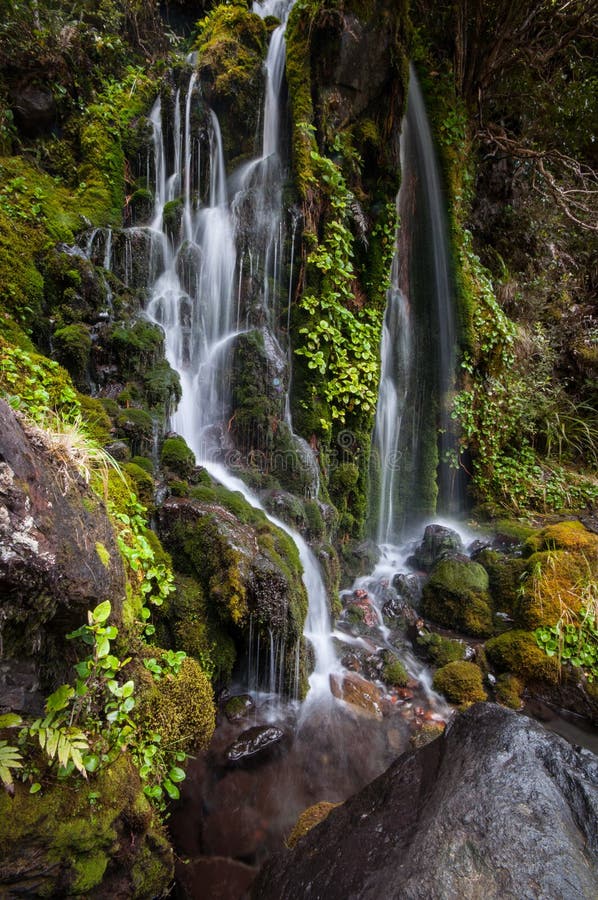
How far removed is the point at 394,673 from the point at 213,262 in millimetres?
6757

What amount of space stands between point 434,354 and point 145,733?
8.23m

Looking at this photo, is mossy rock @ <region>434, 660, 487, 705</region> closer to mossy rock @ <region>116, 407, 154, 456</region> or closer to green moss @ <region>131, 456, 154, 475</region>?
green moss @ <region>131, 456, 154, 475</region>

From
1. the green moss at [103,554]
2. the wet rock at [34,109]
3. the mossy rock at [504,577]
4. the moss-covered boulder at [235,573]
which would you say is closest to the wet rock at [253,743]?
the moss-covered boulder at [235,573]

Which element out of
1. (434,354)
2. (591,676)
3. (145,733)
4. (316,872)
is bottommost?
(591,676)

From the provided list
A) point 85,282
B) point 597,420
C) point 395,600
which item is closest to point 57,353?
point 85,282

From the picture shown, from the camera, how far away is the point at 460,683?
4938 millimetres

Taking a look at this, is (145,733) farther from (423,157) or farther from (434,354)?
(423,157)

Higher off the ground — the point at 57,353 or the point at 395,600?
the point at 57,353

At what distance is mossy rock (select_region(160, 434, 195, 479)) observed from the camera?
15.5 feet

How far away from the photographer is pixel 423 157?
8.84m

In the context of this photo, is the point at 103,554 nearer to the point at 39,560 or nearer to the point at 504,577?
the point at 39,560

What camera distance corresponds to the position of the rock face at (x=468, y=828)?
1508 mm

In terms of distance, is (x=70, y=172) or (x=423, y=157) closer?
(x=70, y=172)

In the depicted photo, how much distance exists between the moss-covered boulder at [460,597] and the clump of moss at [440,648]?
480 mm
